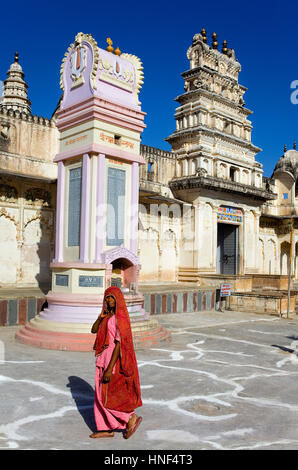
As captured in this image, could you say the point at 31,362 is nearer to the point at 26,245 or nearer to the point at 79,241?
the point at 79,241

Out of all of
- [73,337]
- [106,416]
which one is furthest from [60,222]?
[106,416]

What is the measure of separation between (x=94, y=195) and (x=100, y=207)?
0.31 meters

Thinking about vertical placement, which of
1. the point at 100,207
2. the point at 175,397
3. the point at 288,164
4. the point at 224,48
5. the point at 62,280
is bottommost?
the point at 175,397

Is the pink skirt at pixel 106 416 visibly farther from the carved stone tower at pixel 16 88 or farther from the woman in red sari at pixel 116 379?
the carved stone tower at pixel 16 88

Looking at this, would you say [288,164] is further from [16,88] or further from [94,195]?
[94,195]

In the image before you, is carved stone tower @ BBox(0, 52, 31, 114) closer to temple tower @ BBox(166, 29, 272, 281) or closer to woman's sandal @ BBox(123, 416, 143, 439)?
temple tower @ BBox(166, 29, 272, 281)

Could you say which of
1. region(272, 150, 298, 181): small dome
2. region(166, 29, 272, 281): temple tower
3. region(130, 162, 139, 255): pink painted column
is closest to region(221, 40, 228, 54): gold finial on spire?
region(166, 29, 272, 281): temple tower

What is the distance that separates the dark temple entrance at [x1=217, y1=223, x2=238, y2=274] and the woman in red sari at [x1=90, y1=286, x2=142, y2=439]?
18628 mm

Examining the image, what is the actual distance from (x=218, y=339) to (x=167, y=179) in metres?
11.5

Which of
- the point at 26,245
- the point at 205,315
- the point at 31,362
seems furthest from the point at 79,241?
the point at 205,315

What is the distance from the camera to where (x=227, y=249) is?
77.3ft

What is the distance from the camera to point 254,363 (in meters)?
8.66

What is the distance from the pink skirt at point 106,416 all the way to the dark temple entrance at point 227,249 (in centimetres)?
1872

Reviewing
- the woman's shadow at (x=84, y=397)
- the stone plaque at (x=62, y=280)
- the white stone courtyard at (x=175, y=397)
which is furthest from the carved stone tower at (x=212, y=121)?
the woman's shadow at (x=84, y=397)
